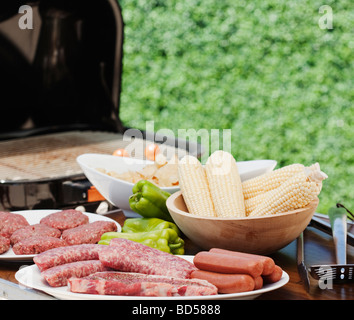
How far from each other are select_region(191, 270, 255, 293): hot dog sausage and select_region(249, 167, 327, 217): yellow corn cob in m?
0.29

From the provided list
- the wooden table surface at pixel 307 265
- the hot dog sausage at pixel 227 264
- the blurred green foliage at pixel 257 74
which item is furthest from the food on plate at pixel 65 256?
the blurred green foliage at pixel 257 74

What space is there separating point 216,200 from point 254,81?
3354 mm

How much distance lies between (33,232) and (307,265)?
71cm

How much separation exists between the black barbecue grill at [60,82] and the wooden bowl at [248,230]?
1.59 meters

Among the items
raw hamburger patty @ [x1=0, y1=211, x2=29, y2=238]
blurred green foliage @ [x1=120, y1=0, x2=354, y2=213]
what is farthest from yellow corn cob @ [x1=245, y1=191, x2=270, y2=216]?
blurred green foliage @ [x1=120, y1=0, x2=354, y2=213]

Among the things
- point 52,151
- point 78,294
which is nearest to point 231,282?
point 78,294

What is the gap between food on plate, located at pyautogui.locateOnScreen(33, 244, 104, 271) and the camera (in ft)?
4.38

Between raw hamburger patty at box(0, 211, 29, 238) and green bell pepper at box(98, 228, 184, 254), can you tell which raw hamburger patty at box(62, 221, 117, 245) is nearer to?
green bell pepper at box(98, 228, 184, 254)

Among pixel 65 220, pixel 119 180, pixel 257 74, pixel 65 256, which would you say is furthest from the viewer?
pixel 257 74

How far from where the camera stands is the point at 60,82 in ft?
11.4

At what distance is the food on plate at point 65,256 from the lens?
133 centimetres

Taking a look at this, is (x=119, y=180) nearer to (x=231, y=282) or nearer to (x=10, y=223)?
(x=10, y=223)

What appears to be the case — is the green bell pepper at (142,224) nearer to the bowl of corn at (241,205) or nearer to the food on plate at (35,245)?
the bowl of corn at (241,205)
